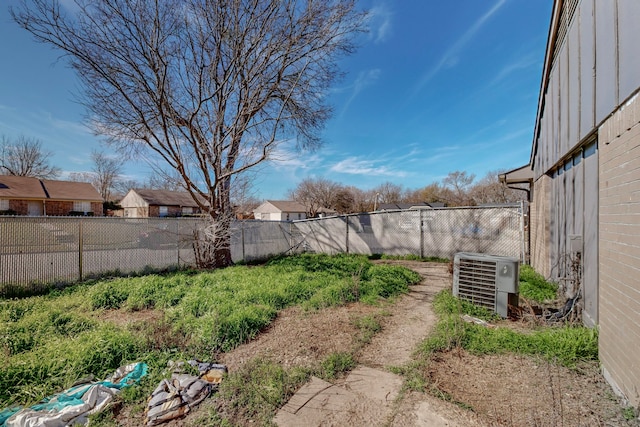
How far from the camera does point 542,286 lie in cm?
502

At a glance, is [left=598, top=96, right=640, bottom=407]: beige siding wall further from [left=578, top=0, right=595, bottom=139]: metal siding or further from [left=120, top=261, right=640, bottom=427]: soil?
[left=578, top=0, right=595, bottom=139]: metal siding

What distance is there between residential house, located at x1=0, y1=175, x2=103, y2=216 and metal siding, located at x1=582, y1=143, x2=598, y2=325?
30.2m

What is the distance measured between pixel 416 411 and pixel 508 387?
93 cm

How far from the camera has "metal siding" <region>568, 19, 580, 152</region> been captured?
366 centimetres

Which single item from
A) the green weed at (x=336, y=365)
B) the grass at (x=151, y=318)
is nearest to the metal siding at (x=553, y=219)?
the grass at (x=151, y=318)

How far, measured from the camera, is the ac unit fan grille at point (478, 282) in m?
4.19

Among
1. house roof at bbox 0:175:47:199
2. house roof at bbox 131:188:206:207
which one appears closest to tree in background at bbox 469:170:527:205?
house roof at bbox 131:188:206:207

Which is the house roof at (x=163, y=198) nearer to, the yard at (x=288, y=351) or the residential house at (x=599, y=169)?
the yard at (x=288, y=351)

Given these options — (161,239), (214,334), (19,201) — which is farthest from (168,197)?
(214,334)

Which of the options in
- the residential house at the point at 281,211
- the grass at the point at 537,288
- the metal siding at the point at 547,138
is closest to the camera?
the grass at the point at 537,288

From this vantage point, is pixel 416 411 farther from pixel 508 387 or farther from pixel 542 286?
pixel 542 286

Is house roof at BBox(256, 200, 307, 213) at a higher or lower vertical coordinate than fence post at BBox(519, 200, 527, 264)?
higher

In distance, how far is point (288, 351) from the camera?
304cm

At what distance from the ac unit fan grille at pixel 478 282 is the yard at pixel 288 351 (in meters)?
0.37
